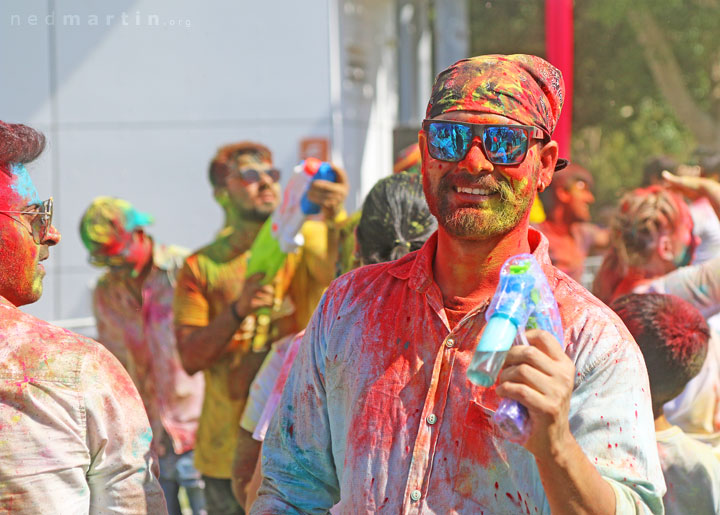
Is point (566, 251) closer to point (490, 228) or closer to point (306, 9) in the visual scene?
point (306, 9)

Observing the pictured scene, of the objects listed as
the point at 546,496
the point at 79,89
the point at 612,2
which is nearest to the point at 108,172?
the point at 79,89

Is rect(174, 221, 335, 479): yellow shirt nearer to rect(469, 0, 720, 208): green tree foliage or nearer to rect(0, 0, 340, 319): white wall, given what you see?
rect(0, 0, 340, 319): white wall

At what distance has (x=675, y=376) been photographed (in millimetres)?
3299

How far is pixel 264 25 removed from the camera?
6.92 metres

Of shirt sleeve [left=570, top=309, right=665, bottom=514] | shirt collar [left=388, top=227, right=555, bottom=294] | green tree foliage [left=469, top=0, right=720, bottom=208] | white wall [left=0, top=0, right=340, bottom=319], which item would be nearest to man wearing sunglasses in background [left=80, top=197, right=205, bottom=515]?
white wall [left=0, top=0, right=340, bottom=319]

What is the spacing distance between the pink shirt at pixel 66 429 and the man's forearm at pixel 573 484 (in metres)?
1.01

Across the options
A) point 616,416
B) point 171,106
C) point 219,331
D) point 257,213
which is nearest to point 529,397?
point 616,416

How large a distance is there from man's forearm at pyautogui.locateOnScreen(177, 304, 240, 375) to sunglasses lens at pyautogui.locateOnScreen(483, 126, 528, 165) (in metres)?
2.81

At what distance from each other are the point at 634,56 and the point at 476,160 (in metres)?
15.6

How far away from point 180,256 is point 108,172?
9.23 ft

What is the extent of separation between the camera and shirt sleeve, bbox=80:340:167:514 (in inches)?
92.0

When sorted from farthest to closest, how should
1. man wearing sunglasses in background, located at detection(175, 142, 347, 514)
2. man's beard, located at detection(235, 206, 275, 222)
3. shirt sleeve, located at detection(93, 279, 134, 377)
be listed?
shirt sleeve, located at detection(93, 279, 134, 377), man's beard, located at detection(235, 206, 275, 222), man wearing sunglasses in background, located at detection(175, 142, 347, 514)

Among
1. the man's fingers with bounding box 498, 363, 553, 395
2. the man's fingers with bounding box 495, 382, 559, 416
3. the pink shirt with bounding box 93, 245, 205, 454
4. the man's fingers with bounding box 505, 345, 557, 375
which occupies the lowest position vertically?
the pink shirt with bounding box 93, 245, 205, 454

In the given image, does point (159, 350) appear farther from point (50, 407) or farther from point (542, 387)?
point (542, 387)
